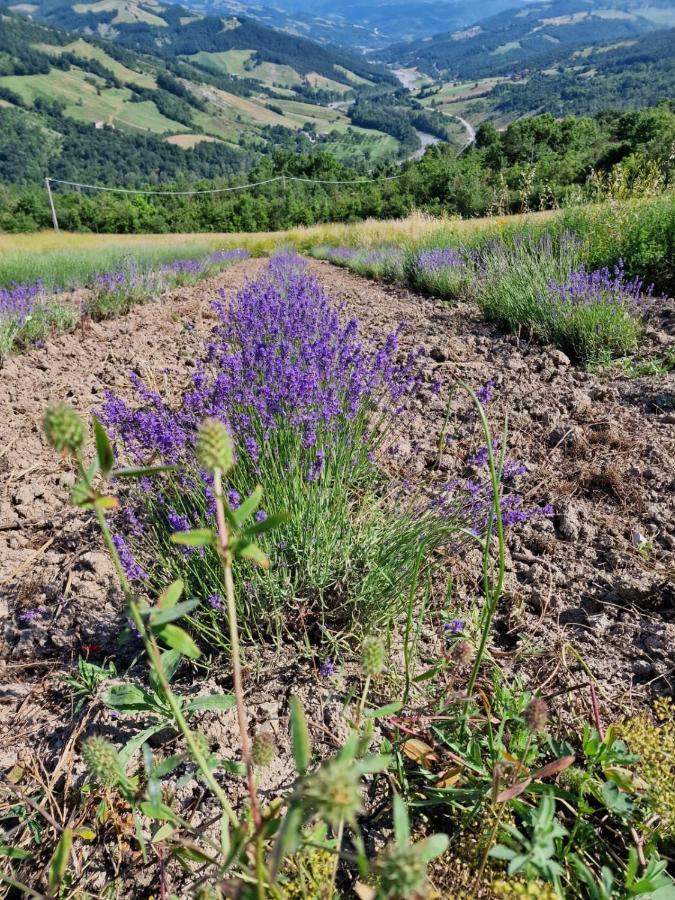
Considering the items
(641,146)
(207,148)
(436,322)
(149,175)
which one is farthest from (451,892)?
(207,148)

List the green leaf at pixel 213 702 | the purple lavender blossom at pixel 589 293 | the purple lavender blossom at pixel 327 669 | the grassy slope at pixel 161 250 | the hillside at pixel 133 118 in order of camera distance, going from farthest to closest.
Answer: the hillside at pixel 133 118 → the grassy slope at pixel 161 250 → the purple lavender blossom at pixel 589 293 → the purple lavender blossom at pixel 327 669 → the green leaf at pixel 213 702

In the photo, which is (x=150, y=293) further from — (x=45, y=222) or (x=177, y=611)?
(x=45, y=222)

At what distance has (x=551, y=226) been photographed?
6328mm

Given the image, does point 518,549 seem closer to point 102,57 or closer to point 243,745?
point 243,745

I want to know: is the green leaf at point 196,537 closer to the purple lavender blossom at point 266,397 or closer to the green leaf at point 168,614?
the green leaf at point 168,614

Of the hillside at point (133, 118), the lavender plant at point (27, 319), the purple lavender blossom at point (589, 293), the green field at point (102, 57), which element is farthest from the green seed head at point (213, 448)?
the green field at point (102, 57)

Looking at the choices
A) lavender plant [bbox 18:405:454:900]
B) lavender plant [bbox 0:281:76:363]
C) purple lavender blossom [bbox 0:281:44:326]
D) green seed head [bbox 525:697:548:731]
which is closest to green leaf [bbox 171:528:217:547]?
lavender plant [bbox 18:405:454:900]

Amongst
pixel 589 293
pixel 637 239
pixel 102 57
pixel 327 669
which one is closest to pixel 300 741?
pixel 327 669

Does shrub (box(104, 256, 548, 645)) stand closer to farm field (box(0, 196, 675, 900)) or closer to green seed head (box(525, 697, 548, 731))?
farm field (box(0, 196, 675, 900))

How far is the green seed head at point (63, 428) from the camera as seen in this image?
1.88 ft

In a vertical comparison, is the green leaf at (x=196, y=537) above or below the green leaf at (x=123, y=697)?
above

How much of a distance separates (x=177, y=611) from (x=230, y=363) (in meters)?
1.88

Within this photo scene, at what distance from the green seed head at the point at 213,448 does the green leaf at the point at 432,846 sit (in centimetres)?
44

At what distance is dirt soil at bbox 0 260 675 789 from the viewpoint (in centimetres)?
142
